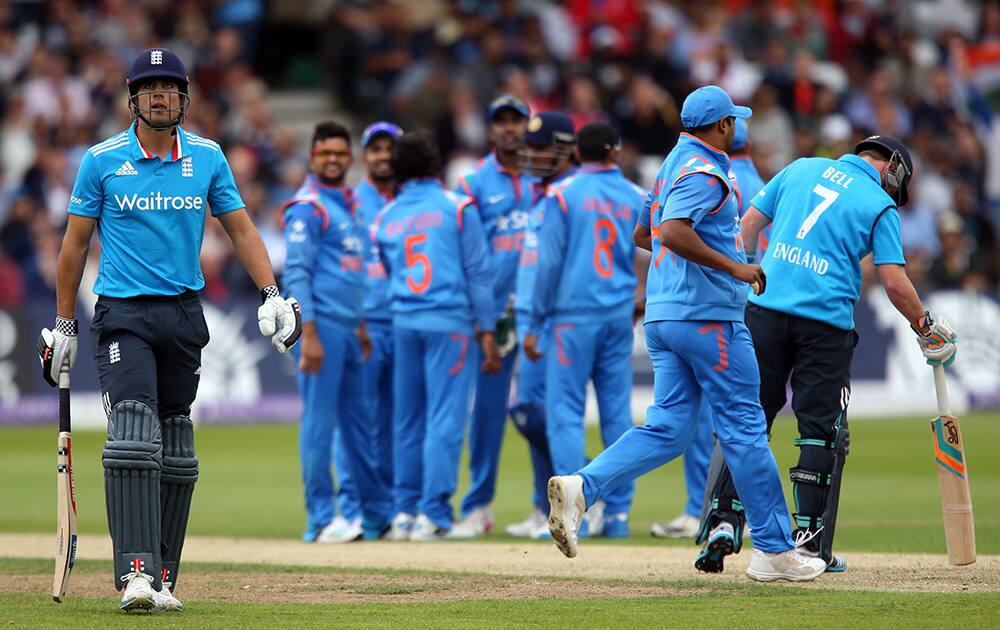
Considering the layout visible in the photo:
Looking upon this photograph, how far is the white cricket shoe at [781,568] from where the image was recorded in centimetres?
851

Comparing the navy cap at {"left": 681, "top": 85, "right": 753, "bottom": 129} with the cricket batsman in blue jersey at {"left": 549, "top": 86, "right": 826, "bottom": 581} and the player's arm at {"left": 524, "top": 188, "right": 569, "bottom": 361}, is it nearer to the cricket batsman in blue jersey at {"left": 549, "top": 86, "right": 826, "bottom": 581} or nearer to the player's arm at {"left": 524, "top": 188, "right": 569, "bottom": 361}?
the cricket batsman in blue jersey at {"left": 549, "top": 86, "right": 826, "bottom": 581}

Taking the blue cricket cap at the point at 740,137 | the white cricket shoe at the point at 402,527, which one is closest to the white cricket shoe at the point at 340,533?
the white cricket shoe at the point at 402,527

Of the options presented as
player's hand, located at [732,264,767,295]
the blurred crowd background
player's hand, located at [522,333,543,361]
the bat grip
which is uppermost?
the blurred crowd background

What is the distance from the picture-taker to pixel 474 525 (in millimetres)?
12148

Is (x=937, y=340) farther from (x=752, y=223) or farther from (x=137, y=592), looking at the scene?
(x=137, y=592)

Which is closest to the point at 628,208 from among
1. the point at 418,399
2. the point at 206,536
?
the point at 418,399

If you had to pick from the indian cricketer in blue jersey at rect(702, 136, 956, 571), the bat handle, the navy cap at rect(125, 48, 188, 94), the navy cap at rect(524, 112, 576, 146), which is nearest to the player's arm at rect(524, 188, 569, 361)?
the navy cap at rect(524, 112, 576, 146)

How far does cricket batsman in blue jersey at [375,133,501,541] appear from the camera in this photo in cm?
1184

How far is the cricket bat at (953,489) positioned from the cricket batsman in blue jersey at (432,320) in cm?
372

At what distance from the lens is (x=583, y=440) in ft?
37.2

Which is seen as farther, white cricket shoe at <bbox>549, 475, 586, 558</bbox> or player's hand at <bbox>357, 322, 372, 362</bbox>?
player's hand at <bbox>357, 322, 372, 362</bbox>

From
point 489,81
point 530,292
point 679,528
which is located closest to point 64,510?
point 530,292

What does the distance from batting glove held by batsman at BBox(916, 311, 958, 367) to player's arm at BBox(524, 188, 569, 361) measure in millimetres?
3190

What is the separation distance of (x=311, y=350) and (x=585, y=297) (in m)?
2.04
